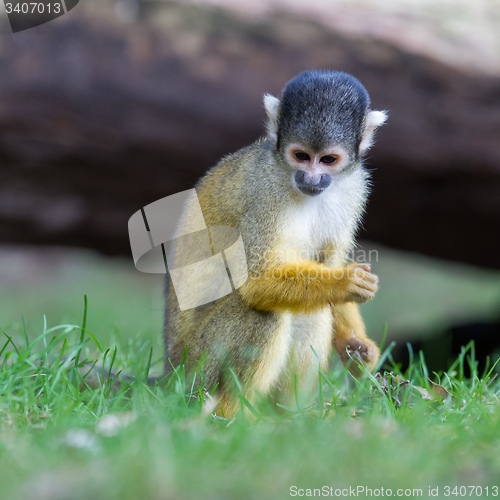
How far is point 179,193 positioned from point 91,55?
1615 millimetres

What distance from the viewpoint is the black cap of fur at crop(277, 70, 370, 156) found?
343 cm

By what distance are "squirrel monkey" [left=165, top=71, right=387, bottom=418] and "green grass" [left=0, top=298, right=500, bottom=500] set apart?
434 millimetres

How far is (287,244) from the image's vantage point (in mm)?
3500

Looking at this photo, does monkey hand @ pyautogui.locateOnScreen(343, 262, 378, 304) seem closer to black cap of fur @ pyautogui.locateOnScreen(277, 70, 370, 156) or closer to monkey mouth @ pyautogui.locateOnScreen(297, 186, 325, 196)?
monkey mouth @ pyautogui.locateOnScreen(297, 186, 325, 196)

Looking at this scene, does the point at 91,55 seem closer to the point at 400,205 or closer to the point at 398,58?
the point at 398,58

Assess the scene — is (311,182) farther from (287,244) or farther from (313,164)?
(287,244)

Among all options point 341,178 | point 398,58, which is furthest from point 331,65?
point 341,178

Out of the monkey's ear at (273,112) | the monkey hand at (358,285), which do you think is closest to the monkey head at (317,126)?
the monkey's ear at (273,112)

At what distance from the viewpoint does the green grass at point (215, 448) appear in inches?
73.0

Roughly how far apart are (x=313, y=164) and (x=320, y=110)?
339 mm

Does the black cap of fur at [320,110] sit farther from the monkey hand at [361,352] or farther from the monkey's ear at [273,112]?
the monkey hand at [361,352]

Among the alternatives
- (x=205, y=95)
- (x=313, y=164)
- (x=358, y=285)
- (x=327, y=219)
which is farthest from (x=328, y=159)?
(x=205, y=95)

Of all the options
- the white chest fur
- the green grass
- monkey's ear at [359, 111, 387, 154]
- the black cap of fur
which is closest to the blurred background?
monkey's ear at [359, 111, 387, 154]

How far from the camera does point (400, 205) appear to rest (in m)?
6.03
